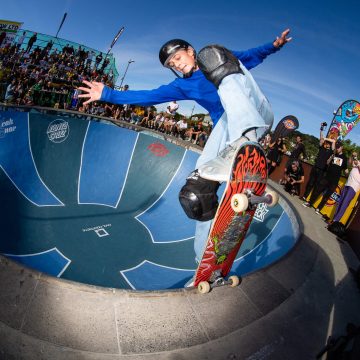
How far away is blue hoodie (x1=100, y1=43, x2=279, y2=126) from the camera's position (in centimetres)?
347

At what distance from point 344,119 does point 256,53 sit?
894 cm

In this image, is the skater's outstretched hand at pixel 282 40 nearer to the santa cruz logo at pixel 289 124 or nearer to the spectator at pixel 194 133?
the santa cruz logo at pixel 289 124

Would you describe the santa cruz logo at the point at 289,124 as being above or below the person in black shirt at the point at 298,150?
above

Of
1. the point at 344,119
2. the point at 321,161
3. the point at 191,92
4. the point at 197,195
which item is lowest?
the point at 197,195

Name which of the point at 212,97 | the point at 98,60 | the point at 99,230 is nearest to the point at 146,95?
the point at 212,97

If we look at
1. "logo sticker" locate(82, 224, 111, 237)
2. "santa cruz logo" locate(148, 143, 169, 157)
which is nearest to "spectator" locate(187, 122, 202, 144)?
"santa cruz logo" locate(148, 143, 169, 157)

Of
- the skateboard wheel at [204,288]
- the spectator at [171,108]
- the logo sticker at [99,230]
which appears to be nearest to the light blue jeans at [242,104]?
the skateboard wheel at [204,288]

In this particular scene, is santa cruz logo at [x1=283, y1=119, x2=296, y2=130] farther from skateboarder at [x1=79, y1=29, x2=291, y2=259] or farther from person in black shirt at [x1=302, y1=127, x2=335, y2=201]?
skateboarder at [x1=79, y1=29, x2=291, y2=259]

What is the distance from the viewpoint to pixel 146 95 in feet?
12.0

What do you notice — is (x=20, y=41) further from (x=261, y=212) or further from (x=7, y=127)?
(x=261, y=212)

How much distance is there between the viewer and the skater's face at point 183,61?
3244mm

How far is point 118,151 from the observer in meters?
9.67

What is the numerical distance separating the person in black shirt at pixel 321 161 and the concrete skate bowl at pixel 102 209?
2743mm

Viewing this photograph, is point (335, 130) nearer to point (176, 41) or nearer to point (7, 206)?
point (176, 41)
